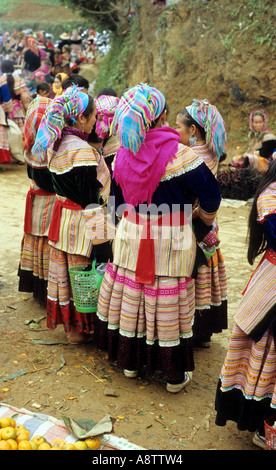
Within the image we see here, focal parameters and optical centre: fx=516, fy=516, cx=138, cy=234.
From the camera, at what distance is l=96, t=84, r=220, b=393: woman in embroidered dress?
3145mm

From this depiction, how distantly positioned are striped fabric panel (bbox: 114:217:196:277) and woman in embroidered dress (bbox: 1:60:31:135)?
773 centimetres

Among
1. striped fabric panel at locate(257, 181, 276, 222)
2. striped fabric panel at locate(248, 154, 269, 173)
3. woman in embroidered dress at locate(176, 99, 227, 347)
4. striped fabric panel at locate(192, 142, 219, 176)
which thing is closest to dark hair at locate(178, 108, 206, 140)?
woman in embroidered dress at locate(176, 99, 227, 347)

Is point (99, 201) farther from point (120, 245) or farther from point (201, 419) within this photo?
point (201, 419)

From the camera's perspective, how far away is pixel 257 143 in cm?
941

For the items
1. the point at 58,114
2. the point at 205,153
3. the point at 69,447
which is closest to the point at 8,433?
the point at 69,447

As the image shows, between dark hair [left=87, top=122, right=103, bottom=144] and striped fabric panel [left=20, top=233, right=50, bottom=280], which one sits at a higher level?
dark hair [left=87, top=122, right=103, bottom=144]

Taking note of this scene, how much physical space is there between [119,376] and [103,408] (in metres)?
0.44

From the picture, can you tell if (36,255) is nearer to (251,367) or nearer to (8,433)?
(8,433)

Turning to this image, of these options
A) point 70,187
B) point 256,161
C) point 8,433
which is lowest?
point 256,161

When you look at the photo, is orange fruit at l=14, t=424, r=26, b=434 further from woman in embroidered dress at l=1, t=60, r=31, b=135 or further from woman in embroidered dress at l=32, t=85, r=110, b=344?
woman in embroidered dress at l=1, t=60, r=31, b=135

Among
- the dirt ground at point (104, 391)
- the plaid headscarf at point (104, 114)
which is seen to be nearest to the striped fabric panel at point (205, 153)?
the plaid headscarf at point (104, 114)

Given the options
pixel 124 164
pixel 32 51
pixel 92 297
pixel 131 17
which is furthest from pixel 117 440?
pixel 32 51

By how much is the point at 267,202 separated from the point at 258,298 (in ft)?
1.74
